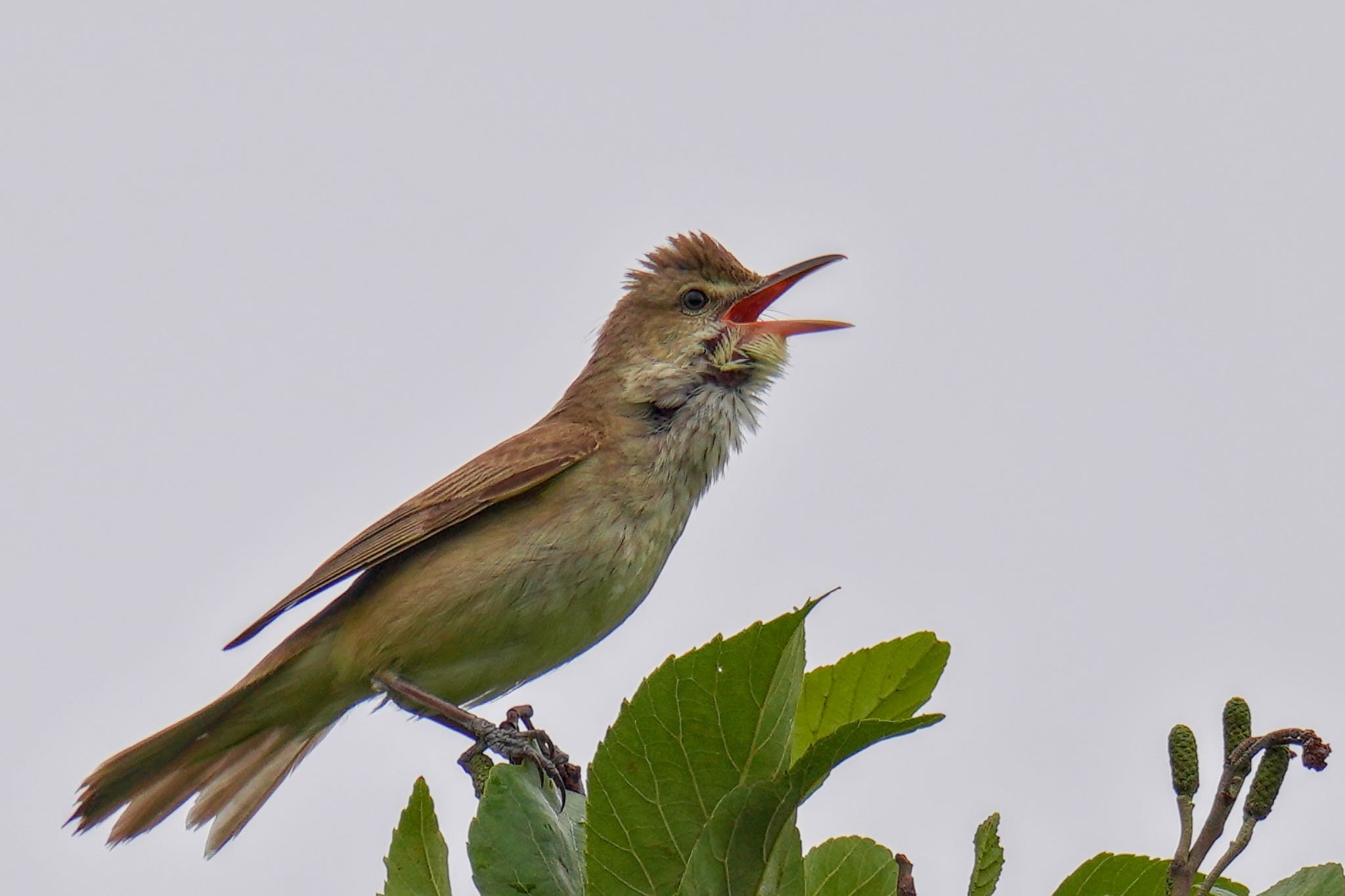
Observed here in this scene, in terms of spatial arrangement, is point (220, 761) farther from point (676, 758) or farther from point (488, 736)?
point (676, 758)

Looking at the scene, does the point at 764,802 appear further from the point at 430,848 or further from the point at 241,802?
the point at 241,802

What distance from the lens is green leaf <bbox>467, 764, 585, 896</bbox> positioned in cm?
308

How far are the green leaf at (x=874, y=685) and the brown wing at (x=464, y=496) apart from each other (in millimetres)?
2590

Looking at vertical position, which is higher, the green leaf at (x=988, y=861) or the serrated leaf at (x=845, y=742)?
the serrated leaf at (x=845, y=742)

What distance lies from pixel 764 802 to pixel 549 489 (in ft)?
10.9

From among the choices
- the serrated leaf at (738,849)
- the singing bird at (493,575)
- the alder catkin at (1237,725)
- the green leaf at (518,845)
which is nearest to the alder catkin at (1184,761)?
the alder catkin at (1237,725)

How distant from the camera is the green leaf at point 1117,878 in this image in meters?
3.03

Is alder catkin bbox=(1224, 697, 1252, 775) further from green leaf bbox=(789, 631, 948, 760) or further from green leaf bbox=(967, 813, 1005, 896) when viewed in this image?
green leaf bbox=(789, 631, 948, 760)

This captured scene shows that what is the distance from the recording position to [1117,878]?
3.04 metres

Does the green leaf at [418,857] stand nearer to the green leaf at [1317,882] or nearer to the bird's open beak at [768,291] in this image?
the green leaf at [1317,882]

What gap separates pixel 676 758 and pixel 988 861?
601mm

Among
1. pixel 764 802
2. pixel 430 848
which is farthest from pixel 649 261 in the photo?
pixel 764 802

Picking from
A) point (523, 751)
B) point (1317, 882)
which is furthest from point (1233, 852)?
point (523, 751)

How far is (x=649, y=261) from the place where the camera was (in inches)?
278
